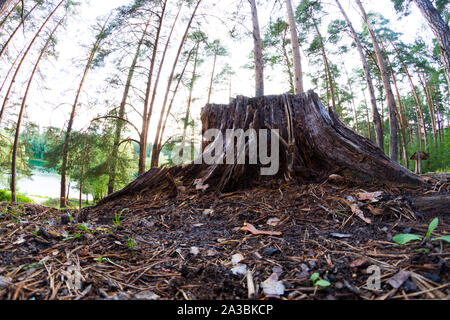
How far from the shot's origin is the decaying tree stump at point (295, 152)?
2.39m

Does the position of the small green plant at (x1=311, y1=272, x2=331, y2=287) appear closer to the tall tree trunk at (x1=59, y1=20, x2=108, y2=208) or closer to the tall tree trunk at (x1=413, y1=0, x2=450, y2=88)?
the tall tree trunk at (x1=413, y1=0, x2=450, y2=88)

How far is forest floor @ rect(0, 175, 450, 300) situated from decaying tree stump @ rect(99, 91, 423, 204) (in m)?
0.30

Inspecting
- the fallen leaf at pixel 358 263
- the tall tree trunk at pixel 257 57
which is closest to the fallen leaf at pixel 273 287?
the fallen leaf at pixel 358 263

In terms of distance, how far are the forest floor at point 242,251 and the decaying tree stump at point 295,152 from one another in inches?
11.8

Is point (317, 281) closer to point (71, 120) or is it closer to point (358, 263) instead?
point (358, 263)

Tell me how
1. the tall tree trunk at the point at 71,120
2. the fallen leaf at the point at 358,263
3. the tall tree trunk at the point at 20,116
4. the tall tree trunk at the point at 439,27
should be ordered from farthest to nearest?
1. the tall tree trunk at the point at 20,116
2. the tall tree trunk at the point at 71,120
3. the tall tree trunk at the point at 439,27
4. the fallen leaf at the point at 358,263

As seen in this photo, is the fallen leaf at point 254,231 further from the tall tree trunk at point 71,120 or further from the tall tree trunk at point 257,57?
the tall tree trunk at point 71,120

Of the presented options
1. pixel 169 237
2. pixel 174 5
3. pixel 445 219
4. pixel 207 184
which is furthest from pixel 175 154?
pixel 445 219

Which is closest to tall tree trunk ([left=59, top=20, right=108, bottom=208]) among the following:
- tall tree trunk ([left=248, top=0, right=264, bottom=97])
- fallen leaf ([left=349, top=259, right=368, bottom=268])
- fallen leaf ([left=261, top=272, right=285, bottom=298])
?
tall tree trunk ([left=248, top=0, right=264, bottom=97])

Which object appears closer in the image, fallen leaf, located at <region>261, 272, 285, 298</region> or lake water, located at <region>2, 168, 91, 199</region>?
fallen leaf, located at <region>261, 272, 285, 298</region>

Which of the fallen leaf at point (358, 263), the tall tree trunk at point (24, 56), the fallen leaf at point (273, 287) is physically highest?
the tall tree trunk at point (24, 56)

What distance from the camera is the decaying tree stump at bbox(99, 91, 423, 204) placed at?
2393 millimetres

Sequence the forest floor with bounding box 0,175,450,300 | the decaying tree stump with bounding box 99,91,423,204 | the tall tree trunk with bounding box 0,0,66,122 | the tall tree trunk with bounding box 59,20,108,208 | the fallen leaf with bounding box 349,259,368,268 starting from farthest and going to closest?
the tall tree trunk with bounding box 0,0,66,122, the tall tree trunk with bounding box 59,20,108,208, the decaying tree stump with bounding box 99,91,423,204, the fallen leaf with bounding box 349,259,368,268, the forest floor with bounding box 0,175,450,300
